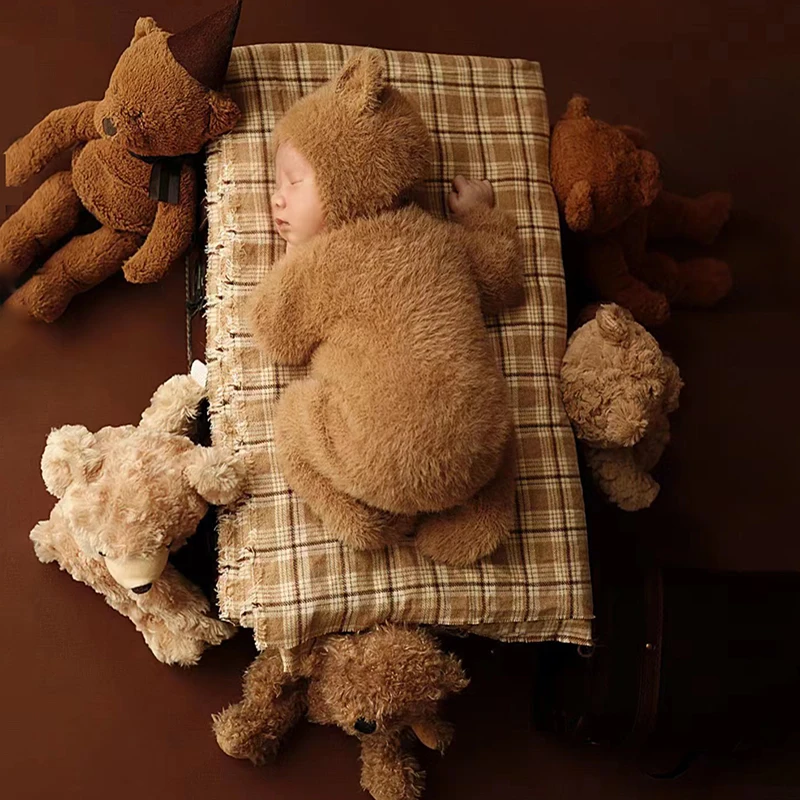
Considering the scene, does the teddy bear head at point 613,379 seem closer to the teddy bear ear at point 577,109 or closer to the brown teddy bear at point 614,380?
the brown teddy bear at point 614,380

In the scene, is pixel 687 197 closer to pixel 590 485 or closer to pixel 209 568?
pixel 590 485

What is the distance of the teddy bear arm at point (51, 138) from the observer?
1.43 metres

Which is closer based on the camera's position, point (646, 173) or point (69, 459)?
point (69, 459)

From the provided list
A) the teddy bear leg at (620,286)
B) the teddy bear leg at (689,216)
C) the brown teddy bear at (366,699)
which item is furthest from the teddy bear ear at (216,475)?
the teddy bear leg at (689,216)

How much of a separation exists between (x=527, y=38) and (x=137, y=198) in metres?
0.89

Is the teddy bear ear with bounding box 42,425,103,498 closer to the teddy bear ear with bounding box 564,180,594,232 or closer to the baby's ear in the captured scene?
the baby's ear

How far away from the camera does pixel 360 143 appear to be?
113cm

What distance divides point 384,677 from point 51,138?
999 millimetres

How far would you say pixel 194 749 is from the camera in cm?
145

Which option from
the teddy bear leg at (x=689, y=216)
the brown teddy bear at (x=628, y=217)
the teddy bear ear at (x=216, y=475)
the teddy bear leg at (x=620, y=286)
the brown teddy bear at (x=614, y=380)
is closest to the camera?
the teddy bear ear at (x=216, y=475)

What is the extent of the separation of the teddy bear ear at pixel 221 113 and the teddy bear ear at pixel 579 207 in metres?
0.53

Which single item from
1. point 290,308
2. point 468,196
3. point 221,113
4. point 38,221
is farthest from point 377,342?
point 38,221

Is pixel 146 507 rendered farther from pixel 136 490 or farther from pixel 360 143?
pixel 360 143

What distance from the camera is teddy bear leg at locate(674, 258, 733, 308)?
1727 mm
